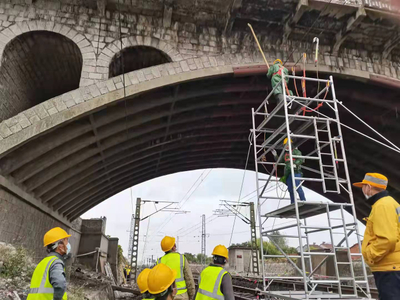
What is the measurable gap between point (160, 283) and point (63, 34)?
9.58 metres

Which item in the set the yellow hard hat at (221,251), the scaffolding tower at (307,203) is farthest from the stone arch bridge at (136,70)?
the yellow hard hat at (221,251)

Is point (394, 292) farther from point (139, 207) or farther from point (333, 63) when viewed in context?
point (139, 207)

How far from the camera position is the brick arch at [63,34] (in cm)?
888

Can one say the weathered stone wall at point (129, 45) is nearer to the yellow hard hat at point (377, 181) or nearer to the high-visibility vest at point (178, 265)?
the high-visibility vest at point (178, 265)

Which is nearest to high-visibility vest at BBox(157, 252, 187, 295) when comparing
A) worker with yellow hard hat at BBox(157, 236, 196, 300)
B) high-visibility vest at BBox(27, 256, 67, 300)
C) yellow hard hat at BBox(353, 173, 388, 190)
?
worker with yellow hard hat at BBox(157, 236, 196, 300)

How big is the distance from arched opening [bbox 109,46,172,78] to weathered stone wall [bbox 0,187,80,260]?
5.49 m

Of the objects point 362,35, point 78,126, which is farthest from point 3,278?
point 362,35

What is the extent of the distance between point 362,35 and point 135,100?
908cm

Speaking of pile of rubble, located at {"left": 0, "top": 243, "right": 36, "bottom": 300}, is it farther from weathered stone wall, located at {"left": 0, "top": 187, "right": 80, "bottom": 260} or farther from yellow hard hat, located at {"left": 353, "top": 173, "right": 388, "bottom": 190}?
yellow hard hat, located at {"left": 353, "top": 173, "right": 388, "bottom": 190}

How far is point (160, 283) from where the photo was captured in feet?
7.50

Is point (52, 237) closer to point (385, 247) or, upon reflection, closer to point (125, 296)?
point (385, 247)

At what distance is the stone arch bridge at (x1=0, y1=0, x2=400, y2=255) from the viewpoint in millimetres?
8969

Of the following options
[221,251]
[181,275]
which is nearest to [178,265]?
[181,275]

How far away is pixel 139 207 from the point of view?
26.1m
